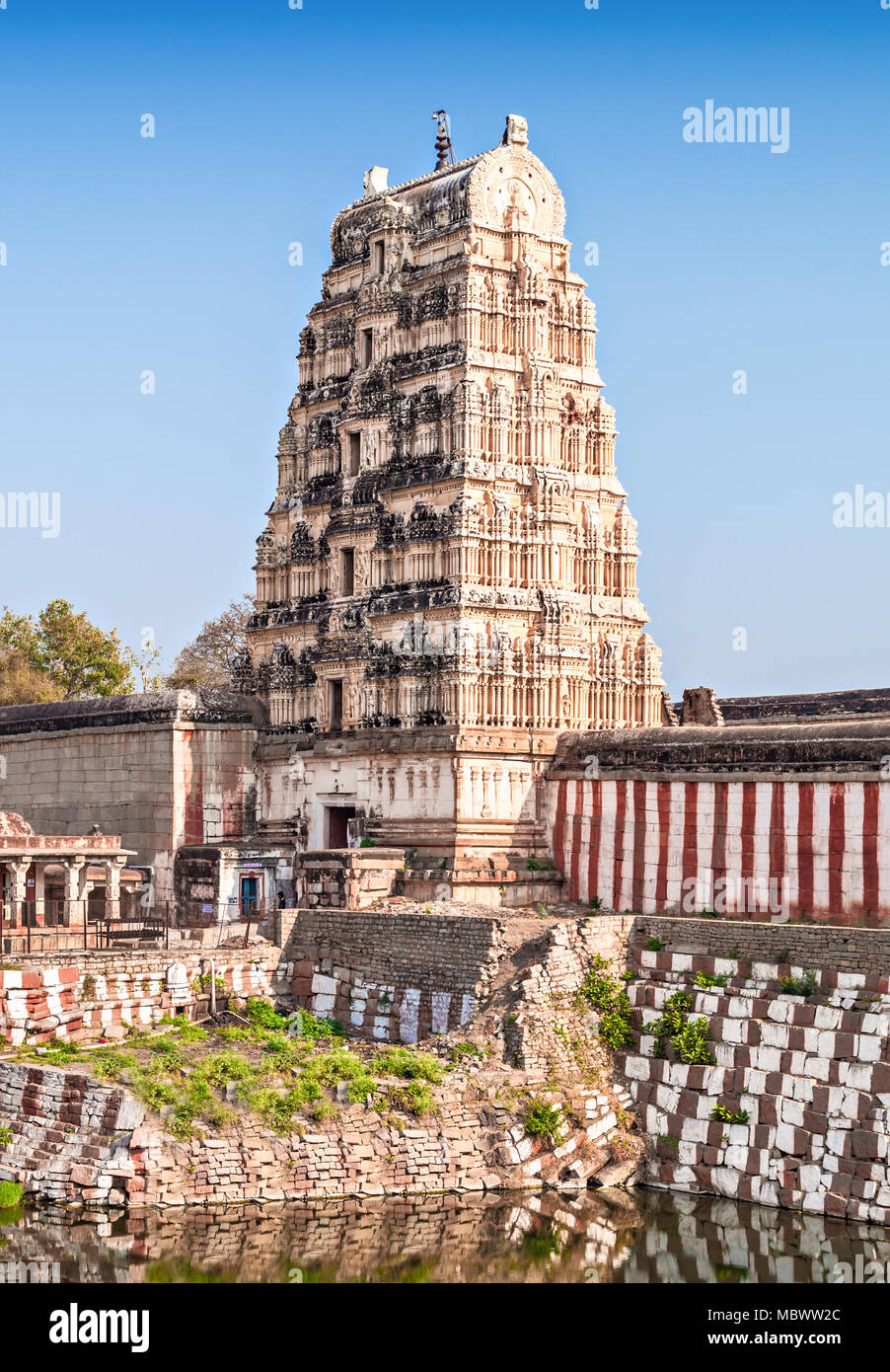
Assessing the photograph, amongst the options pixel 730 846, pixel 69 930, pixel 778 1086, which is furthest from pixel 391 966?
pixel 778 1086

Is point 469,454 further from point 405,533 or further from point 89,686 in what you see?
point 89,686

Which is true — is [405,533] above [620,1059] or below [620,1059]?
above

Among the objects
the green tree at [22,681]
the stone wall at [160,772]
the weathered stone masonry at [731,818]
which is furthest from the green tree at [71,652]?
the weathered stone masonry at [731,818]

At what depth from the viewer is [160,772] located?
47156 millimetres

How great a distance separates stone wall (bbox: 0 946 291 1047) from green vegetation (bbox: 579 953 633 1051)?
7927 millimetres

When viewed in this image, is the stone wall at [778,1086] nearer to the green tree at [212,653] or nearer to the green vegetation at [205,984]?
the green vegetation at [205,984]

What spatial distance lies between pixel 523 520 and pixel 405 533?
2896mm

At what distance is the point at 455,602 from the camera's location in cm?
4291

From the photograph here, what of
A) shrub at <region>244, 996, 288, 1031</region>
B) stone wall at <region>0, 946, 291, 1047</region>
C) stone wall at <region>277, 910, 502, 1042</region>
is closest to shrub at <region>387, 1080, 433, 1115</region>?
stone wall at <region>277, 910, 502, 1042</region>

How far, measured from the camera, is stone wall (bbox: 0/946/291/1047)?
109ft

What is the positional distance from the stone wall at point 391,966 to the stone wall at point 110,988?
2.74 feet

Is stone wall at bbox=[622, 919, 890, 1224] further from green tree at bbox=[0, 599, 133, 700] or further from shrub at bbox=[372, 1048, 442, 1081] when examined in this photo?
green tree at bbox=[0, 599, 133, 700]

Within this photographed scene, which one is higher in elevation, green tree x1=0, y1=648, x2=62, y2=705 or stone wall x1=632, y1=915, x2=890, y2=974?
green tree x1=0, y1=648, x2=62, y2=705

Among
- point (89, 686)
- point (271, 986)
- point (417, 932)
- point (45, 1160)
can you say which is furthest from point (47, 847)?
point (89, 686)
